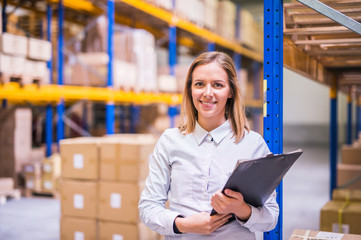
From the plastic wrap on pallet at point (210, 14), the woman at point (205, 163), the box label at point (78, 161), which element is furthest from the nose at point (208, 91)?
the plastic wrap on pallet at point (210, 14)

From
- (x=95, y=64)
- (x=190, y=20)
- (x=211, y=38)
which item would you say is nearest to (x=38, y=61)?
(x=95, y=64)

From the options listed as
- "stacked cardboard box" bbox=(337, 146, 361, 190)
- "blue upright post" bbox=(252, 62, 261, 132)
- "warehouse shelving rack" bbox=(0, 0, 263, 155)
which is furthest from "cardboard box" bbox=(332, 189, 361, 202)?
"blue upright post" bbox=(252, 62, 261, 132)

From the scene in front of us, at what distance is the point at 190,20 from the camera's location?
30.7 feet

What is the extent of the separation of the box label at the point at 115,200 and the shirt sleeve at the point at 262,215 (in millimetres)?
2791

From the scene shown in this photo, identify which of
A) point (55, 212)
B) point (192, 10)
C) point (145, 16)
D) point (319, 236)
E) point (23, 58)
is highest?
point (192, 10)

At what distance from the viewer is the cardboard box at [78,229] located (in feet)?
15.0

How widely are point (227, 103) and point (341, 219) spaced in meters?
2.02

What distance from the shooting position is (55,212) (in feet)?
21.2

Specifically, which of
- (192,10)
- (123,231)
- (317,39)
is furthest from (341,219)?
(192,10)

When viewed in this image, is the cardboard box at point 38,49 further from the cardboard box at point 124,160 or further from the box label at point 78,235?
the box label at point 78,235

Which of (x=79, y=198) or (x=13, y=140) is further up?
(x=13, y=140)

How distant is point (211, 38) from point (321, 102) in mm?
8944

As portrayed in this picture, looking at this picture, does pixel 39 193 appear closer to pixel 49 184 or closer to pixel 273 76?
pixel 49 184

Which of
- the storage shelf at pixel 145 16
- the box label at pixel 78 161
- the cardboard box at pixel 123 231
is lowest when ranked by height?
the cardboard box at pixel 123 231
